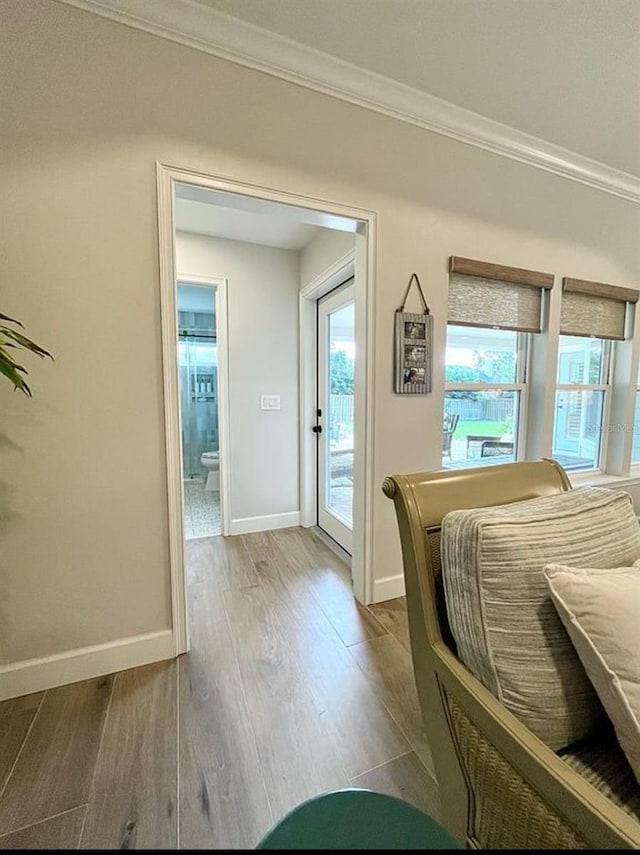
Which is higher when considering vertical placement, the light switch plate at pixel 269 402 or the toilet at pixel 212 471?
the light switch plate at pixel 269 402

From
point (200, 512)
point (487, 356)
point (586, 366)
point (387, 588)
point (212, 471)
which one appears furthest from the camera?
point (212, 471)

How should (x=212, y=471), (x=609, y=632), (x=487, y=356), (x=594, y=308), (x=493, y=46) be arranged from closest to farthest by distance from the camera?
(x=609, y=632) → (x=493, y=46) → (x=487, y=356) → (x=594, y=308) → (x=212, y=471)

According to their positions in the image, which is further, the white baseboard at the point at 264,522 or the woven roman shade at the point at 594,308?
the white baseboard at the point at 264,522

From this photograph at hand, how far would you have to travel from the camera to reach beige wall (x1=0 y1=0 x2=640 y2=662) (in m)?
1.39

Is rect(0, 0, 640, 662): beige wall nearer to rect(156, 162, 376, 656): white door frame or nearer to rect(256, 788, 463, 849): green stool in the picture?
rect(156, 162, 376, 656): white door frame

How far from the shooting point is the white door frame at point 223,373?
2977 mm

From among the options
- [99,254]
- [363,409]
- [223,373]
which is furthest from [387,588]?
[99,254]

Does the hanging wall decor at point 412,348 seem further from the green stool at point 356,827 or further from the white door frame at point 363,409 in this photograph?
the green stool at point 356,827

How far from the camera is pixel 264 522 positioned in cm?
327

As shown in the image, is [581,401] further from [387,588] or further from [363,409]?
[387,588]

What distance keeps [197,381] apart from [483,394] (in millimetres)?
3770

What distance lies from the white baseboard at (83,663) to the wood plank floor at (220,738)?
0.12 feet

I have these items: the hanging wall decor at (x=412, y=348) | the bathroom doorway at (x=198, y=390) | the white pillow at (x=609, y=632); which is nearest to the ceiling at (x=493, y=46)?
the hanging wall decor at (x=412, y=348)

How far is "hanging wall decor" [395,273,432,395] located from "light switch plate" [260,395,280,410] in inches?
56.1
